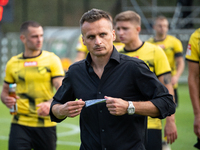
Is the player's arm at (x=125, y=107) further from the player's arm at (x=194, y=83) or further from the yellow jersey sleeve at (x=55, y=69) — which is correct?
the yellow jersey sleeve at (x=55, y=69)

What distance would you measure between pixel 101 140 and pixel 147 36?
56.0ft

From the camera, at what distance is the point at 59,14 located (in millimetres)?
31875

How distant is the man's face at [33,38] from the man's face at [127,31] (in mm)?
1345

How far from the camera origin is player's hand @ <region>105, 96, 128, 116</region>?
9.85 ft

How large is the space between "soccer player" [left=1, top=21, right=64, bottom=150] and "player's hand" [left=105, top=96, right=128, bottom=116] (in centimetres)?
255

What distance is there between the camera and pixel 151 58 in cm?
518

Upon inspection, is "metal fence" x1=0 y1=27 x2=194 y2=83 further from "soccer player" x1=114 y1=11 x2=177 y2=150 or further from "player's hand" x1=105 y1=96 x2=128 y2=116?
"player's hand" x1=105 y1=96 x2=128 y2=116

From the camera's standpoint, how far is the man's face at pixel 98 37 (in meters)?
3.38

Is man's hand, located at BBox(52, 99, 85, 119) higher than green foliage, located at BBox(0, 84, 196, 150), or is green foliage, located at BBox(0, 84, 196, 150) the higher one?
man's hand, located at BBox(52, 99, 85, 119)

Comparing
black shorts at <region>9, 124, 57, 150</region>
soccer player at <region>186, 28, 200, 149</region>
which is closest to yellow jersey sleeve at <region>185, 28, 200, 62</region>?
soccer player at <region>186, 28, 200, 149</region>

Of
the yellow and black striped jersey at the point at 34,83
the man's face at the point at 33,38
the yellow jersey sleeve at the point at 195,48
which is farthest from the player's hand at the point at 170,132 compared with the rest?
the man's face at the point at 33,38

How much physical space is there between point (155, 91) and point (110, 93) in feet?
1.33

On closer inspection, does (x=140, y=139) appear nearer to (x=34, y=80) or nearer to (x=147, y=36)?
(x=34, y=80)

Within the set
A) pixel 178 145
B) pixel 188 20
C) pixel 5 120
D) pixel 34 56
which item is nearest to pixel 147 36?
pixel 188 20
